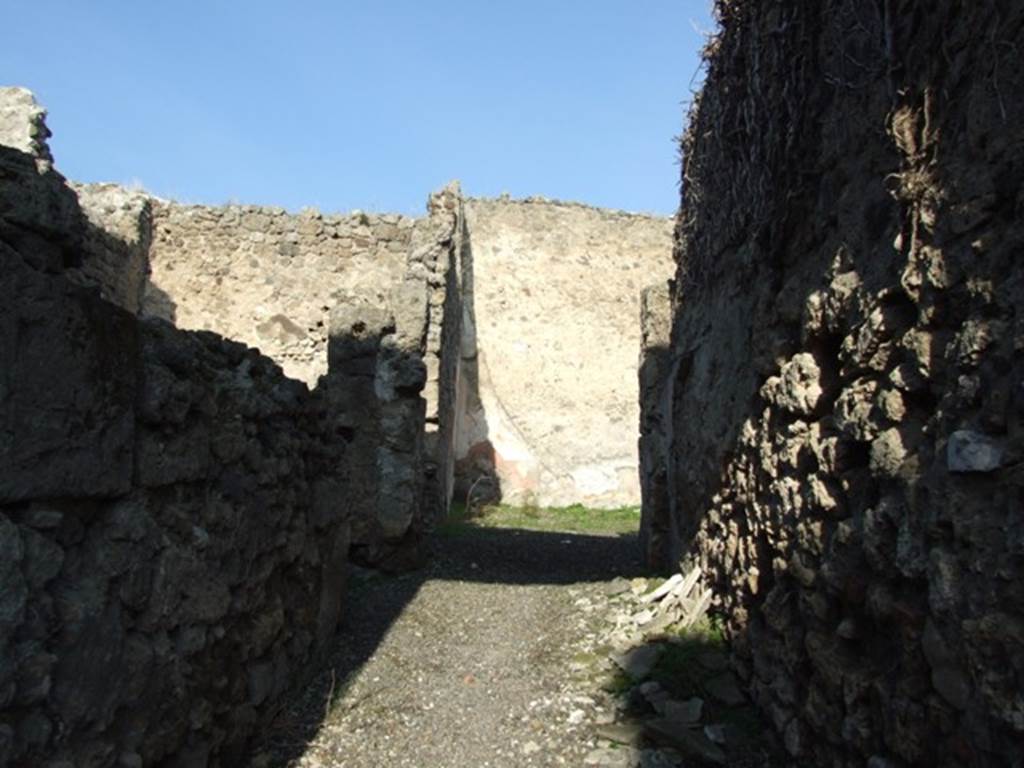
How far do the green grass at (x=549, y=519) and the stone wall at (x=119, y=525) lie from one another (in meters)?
6.21

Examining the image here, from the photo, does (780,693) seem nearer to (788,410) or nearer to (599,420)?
(788,410)

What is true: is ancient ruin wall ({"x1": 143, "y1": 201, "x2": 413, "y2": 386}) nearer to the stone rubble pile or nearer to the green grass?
the green grass

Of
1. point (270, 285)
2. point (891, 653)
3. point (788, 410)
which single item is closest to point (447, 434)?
point (270, 285)

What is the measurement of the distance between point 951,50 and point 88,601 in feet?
9.45

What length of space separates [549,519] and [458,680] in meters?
8.26

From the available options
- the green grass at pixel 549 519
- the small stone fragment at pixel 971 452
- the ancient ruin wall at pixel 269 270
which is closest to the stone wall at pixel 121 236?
the ancient ruin wall at pixel 269 270

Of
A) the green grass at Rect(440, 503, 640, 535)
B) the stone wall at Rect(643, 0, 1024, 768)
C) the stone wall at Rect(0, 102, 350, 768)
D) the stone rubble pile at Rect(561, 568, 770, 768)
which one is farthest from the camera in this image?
the green grass at Rect(440, 503, 640, 535)

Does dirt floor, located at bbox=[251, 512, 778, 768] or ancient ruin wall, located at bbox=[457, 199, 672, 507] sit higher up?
ancient ruin wall, located at bbox=[457, 199, 672, 507]

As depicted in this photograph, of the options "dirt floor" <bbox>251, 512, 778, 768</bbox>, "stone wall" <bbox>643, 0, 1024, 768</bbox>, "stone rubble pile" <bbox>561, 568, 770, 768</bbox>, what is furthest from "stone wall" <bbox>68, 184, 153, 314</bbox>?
"stone wall" <bbox>643, 0, 1024, 768</bbox>

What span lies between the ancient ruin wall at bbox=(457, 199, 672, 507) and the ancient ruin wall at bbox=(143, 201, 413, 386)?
3.97 m

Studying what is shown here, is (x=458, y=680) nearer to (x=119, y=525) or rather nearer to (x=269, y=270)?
(x=119, y=525)

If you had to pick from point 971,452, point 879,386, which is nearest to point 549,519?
point 879,386

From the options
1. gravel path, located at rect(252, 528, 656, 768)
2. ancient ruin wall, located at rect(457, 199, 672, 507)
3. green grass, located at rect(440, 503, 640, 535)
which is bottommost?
gravel path, located at rect(252, 528, 656, 768)

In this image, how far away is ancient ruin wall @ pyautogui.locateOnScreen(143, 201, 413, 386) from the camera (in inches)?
440
